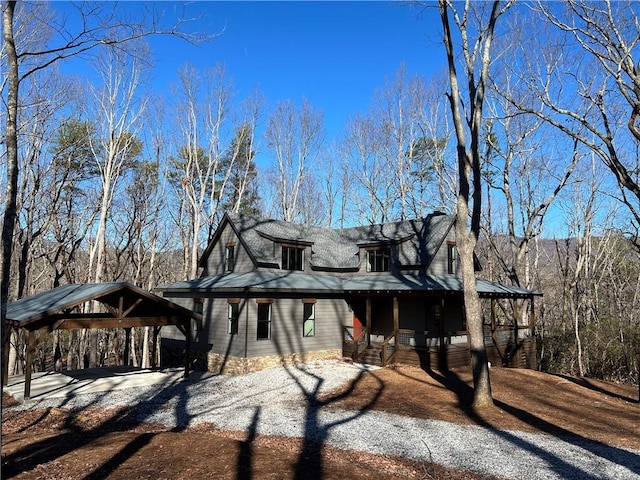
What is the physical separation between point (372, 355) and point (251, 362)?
5071mm

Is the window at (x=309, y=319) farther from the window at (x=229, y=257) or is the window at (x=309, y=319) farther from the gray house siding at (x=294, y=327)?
the window at (x=229, y=257)

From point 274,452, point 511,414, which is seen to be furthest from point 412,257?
point 274,452

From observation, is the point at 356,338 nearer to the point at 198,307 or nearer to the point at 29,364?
the point at 198,307

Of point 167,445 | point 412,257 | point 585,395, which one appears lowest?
point 585,395

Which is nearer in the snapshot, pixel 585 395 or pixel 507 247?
pixel 585 395

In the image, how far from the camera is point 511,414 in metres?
10.7

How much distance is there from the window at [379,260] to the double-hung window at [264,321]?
Result: 22.0 feet

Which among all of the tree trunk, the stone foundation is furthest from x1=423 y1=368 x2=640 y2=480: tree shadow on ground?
the tree trunk

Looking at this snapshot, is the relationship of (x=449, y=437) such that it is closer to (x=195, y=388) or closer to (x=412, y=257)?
(x=195, y=388)

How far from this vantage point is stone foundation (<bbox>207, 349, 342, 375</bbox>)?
16578mm

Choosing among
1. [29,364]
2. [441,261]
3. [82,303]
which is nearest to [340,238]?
[441,261]

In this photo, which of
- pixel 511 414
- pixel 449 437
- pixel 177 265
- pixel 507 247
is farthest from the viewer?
pixel 177 265

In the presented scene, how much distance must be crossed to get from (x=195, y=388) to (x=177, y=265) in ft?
113

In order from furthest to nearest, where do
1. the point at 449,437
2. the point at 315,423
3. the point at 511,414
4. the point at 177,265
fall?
the point at 177,265 → the point at 511,414 → the point at 315,423 → the point at 449,437
